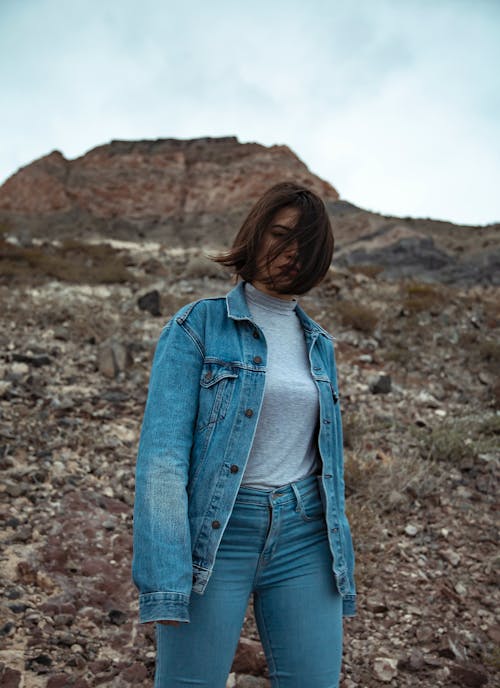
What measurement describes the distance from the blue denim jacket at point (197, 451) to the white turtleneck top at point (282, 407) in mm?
38

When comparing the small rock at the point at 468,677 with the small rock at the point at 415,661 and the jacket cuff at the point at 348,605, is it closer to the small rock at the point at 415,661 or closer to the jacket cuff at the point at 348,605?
the small rock at the point at 415,661

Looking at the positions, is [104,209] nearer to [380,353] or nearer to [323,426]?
[380,353]

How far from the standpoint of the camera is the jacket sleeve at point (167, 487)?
1129mm

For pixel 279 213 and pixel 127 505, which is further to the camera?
pixel 127 505

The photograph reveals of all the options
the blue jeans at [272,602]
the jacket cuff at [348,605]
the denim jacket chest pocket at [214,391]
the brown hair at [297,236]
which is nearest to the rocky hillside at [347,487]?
the jacket cuff at [348,605]

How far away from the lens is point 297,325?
1.61 metres

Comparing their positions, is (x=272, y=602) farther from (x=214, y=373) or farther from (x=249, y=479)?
(x=214, y=373)

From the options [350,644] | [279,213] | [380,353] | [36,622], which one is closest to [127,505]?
[36,622]

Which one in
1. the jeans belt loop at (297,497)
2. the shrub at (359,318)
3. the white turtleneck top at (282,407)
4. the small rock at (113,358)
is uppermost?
the shrub at (359,318)

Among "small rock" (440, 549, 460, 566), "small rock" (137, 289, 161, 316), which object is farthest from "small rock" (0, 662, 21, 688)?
"small rock" (137, 289, 161, 316)

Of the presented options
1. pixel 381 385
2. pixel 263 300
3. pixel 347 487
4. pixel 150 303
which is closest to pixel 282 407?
pixel 263 300

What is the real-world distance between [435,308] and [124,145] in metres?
24.6

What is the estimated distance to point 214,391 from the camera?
131cm

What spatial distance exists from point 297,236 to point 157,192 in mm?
27512
